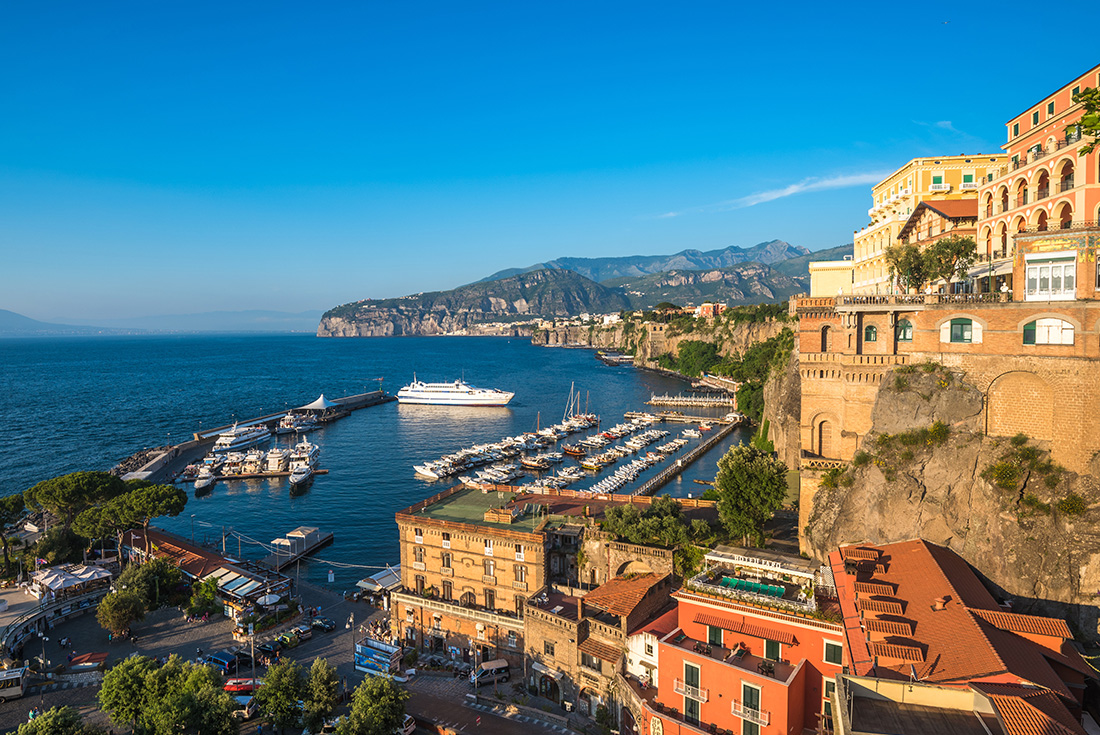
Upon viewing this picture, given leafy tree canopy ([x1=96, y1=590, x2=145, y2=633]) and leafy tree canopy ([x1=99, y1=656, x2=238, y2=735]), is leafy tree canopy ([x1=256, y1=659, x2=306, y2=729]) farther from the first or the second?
leafy tree canopy ([x1=96, y1=590, x2=145, y2=633])

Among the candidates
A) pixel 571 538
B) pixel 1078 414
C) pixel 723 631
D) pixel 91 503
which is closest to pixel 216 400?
pixel 91 503

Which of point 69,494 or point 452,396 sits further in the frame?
point 452,396

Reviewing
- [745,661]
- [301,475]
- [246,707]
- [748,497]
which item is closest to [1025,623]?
[745,661]

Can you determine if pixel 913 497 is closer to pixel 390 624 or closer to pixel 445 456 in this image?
pixel 390 624

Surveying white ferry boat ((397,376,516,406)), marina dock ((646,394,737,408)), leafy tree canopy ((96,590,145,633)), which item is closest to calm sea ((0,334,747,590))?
white ferry boat ((397,376,516,406))

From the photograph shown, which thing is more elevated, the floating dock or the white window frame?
the white window frame

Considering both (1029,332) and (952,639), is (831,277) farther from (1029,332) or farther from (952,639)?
(952,639)
